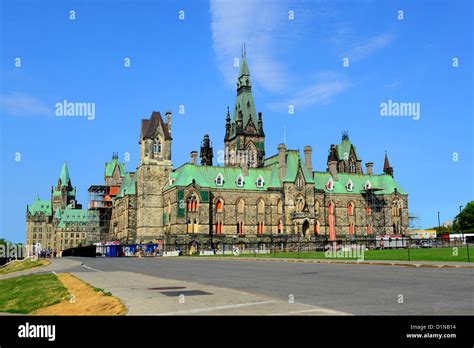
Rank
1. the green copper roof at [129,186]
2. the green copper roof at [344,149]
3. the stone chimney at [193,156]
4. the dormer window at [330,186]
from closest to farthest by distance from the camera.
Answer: the green copper roof at [129,186]
the stone chimney at [193,156]
the dormer window at [330,186]
the green copper roof at [344,149]

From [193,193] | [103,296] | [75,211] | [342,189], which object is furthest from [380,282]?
[75,211]

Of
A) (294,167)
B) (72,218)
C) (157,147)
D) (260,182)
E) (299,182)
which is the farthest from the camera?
(72,218)

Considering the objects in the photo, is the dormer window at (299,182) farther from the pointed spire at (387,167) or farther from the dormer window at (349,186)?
the pointed spire at (387,167)

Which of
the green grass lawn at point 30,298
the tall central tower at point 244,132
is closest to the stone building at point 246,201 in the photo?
the tall central tower at point 244,132

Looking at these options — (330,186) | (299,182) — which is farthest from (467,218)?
(299,182)

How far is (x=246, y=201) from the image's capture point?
317 ft

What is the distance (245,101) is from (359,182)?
3274 centimetres

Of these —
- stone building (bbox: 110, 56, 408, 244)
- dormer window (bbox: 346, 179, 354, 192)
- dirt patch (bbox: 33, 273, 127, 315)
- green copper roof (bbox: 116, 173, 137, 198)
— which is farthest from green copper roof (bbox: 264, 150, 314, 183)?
dirt patch (bbox: 33, 273, 127, 315)

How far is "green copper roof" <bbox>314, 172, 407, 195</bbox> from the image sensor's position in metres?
107

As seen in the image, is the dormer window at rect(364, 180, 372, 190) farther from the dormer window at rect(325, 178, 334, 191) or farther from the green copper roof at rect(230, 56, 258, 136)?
the green copper roof at rect(230, 56, 258, 136)

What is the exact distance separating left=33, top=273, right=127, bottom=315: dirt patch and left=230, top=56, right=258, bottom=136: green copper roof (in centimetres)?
10240

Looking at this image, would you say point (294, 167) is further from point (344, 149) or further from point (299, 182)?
point (344, 149)

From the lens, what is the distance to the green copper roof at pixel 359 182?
107 metres

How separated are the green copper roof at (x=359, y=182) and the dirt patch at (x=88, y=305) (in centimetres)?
8902
